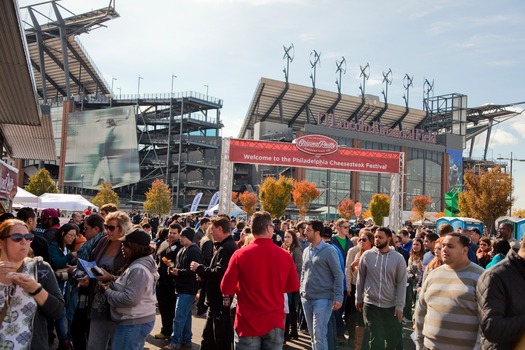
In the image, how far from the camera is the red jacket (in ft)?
15.5

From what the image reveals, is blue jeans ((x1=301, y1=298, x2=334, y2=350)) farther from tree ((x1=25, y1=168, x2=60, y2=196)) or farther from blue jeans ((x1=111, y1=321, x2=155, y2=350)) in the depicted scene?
tree ((x1=25, y1=168, x2=60, y2=196))

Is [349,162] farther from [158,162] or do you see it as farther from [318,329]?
[158,162]

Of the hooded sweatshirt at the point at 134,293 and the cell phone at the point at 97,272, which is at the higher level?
the cell phone at the point at 97,272

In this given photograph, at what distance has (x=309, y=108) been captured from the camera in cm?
8362

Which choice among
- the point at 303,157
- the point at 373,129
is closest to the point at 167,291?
the point at 303,157

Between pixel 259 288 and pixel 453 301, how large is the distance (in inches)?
65.8

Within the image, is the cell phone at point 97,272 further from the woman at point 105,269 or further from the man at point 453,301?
the man at point 453,301

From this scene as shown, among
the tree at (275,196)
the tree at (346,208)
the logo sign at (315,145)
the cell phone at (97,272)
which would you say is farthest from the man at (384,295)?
the tree at (346,208)

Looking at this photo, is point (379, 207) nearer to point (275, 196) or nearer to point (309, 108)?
point (275, 196)

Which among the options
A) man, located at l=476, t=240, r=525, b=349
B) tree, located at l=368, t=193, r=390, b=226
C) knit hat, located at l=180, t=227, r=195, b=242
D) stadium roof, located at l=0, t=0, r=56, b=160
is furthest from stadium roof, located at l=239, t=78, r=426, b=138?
man, located at l=476, t=240, r=525, b=349

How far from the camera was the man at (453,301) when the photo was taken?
13.8ft

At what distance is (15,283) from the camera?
3471 mm

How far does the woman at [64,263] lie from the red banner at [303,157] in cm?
1841

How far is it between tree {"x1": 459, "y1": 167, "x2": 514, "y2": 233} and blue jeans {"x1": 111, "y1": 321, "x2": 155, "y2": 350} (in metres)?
37.8
